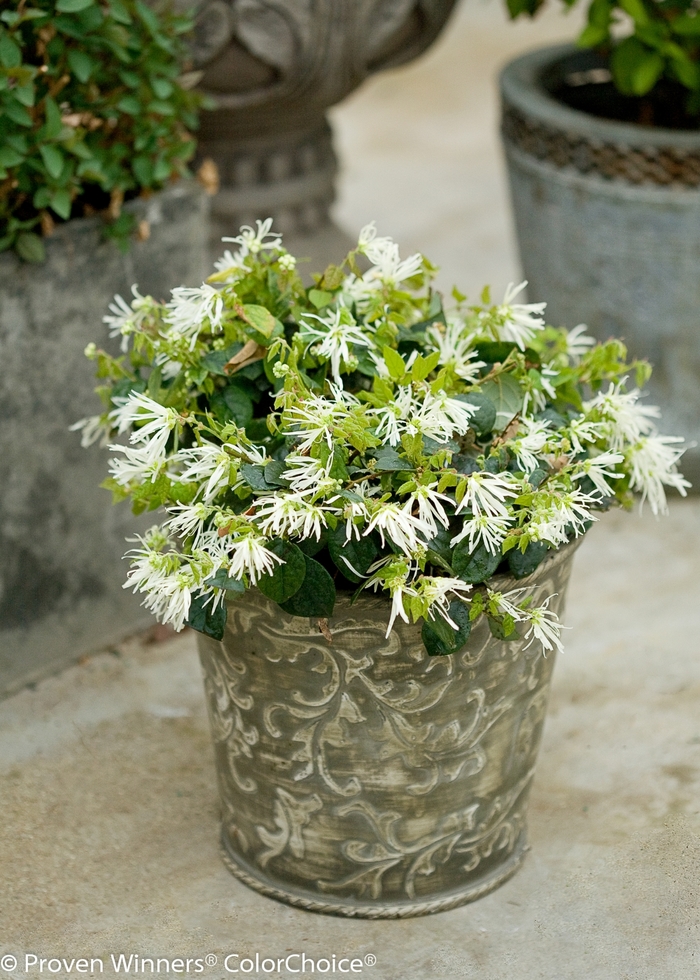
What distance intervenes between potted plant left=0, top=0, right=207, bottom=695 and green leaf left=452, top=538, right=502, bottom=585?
83 cm

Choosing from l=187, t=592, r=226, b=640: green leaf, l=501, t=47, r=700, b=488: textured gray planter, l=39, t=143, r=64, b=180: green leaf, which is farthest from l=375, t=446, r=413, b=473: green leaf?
l=501, t=47, r=700, b=488: textured gray planter

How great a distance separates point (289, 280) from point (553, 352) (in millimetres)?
375

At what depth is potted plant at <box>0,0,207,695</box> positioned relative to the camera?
1.75 metres

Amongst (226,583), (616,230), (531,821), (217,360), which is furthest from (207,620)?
(616,230)

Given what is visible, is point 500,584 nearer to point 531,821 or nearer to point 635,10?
point 531,821

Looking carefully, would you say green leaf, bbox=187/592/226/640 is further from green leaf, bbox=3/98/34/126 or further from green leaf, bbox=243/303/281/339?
green leaf, bbox=3/98/34/126

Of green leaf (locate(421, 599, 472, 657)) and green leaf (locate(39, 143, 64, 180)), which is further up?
green leaf (locate(39, 143, 64, 180))

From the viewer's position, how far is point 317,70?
249cm

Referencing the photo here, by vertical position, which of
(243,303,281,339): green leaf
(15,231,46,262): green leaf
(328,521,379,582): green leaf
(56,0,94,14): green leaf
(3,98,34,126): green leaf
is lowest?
(328,521,379,582): green leaf

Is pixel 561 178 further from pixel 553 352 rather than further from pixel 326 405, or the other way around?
pixel 326 405

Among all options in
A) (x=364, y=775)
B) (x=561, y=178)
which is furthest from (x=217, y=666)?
(x=561, y=178)

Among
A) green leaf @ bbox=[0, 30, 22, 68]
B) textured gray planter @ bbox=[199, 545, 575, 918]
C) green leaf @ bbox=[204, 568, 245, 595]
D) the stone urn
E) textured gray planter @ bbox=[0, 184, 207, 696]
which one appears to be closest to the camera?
green leaf @ bbox=[204, 568, 245, 595]

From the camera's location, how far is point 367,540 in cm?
133

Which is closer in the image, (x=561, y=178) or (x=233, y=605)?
(x=233, y=605)
